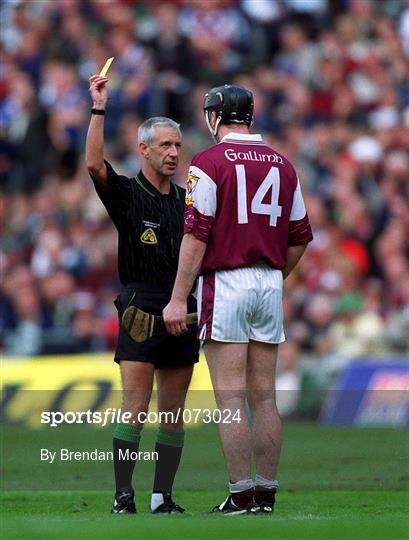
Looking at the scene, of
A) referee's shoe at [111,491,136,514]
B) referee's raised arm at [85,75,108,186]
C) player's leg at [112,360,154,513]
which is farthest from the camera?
player's leg at [112,360,154,513]

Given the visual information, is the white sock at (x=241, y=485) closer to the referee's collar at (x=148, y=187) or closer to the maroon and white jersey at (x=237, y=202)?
the maroon and white jersey at (x=237, y=202)

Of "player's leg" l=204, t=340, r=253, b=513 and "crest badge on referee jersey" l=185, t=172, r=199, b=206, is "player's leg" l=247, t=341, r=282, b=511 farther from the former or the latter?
"crest badge on referee jersey" l=185, t=172, r=199, b=206

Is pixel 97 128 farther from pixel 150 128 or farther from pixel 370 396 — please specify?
pixel 370 396

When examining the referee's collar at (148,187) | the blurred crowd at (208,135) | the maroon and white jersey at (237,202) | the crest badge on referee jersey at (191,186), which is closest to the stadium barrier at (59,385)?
the blurred crowd at (208,135)

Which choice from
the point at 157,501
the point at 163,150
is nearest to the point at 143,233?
the point at 163,150

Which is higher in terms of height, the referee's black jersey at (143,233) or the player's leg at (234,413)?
the referee's black jersey at (143,233)

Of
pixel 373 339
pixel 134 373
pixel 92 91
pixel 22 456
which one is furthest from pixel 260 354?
pixel 373 339

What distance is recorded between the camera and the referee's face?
907 centimetres

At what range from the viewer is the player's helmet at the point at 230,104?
8.43 m

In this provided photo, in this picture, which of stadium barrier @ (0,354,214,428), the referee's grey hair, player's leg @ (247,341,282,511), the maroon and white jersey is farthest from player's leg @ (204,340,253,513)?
stadium barrier @ (0,354,214,428)

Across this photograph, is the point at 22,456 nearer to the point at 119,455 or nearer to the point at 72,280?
the point at 119,455

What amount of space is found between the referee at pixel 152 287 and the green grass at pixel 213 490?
0.39m

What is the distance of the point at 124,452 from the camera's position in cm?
884

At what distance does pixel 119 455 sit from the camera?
8.83m
